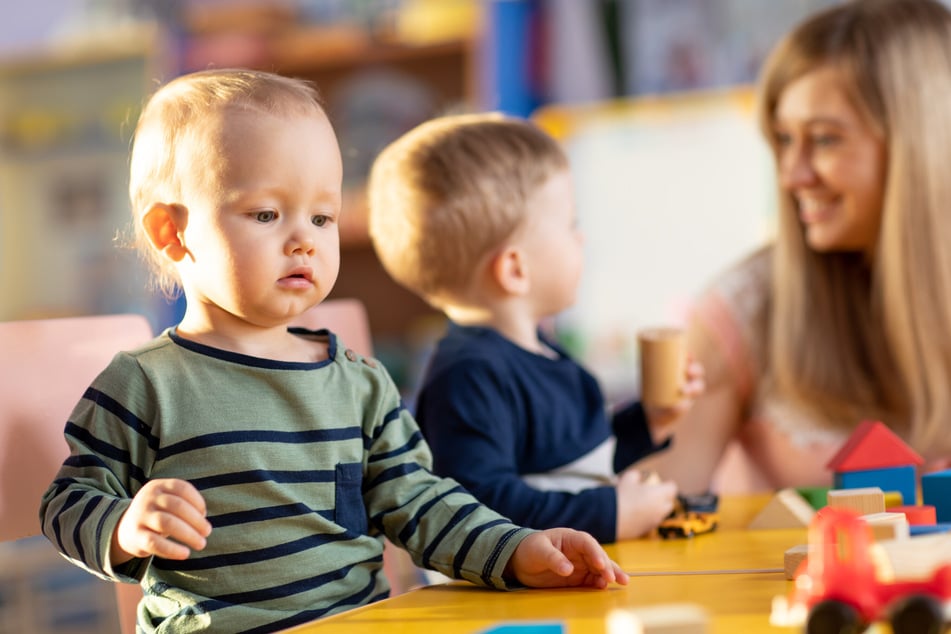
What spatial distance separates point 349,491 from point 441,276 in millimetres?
455

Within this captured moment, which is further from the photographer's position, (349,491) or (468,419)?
(468,419)

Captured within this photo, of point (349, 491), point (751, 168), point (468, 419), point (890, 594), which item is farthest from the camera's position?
point (751, 168)

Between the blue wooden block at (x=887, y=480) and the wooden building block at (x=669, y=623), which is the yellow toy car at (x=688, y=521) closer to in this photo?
the blue wooden block at (x=887, y=480)

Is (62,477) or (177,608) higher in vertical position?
(62,477)

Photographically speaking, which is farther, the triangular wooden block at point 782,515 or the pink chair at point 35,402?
the triangular wooden block at point 782,515

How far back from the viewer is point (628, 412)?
1528 mm

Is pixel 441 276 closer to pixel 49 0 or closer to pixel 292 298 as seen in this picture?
pixel 292 298

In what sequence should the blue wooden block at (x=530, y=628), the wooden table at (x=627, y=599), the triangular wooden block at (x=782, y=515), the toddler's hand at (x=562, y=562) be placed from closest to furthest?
1. the blue wooden block at (x=530, y=628)
2. the wooden table at (x=627, y=599)
3. the toddler's hand at (x=562, y=562)
4. the triangular wooden block at (x=782, y=515)

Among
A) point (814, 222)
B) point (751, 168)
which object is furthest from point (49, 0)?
point (814, 222)

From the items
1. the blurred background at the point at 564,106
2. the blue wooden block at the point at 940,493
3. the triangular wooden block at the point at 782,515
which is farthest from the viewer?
the blurred background at the point at 564,106

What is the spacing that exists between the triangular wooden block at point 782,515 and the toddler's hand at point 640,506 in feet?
0.31

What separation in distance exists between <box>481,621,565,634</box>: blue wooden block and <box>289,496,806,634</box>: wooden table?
0.14 feet

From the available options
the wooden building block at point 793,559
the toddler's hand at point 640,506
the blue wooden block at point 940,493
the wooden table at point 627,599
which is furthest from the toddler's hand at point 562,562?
the blue wooden block at point 940,493

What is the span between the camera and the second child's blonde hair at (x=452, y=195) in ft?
4.45
